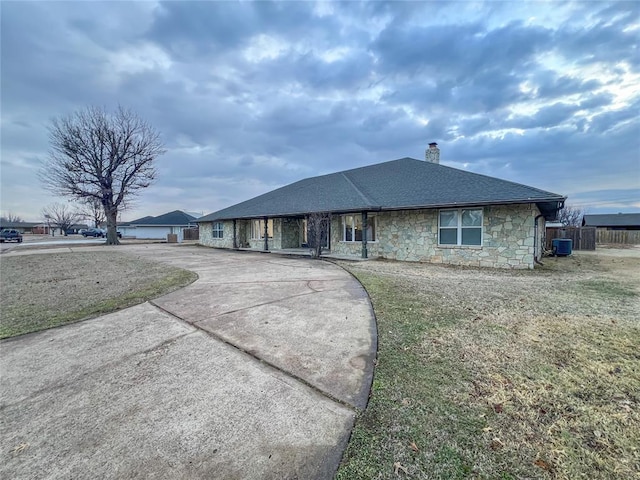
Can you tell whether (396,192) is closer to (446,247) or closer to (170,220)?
(446,247)

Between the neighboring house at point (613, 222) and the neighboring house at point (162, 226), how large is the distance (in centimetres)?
6195

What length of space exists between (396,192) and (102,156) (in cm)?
2909

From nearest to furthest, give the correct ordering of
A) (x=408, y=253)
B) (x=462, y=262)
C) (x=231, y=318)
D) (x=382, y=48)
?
(x=231, y=318) < (x=462, y=262) < (x=408, y=253) < (x=382, y=48)

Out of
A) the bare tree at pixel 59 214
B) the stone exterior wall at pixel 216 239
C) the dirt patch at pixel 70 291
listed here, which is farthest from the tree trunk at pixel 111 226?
the bare tree at pixel 59 214

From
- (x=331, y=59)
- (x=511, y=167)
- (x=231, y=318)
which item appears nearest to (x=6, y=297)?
(x=231, y=318)

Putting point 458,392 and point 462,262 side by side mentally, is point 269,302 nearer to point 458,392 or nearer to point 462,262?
point 458,392

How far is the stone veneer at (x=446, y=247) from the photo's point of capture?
9.81 m

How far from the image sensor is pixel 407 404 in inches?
94.3

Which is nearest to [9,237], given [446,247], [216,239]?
[216,239]

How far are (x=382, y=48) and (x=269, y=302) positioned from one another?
14242mm

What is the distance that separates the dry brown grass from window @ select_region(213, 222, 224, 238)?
20.8m

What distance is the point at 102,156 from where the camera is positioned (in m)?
26.6

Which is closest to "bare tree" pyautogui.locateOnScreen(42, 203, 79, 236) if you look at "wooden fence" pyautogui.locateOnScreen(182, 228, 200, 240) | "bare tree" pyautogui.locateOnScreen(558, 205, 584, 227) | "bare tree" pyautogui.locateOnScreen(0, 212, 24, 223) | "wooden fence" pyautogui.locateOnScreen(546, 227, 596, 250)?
"bare tree" pyautogui.locateOnScreen(0, 212, 24, 223)

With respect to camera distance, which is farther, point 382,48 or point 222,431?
point 382,48
